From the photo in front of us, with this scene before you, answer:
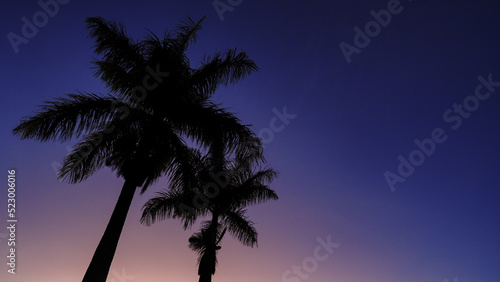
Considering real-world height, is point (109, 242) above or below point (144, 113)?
below

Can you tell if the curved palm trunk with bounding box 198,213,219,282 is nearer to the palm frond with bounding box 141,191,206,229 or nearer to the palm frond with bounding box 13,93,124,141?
the palm frond with bounding box 141,191,206,229

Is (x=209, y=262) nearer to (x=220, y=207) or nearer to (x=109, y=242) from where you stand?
(x=220, y=207)

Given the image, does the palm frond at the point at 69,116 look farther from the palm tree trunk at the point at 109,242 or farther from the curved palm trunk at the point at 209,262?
the curved palm trunk at the point at 209,262

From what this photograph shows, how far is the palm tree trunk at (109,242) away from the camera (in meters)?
8.12

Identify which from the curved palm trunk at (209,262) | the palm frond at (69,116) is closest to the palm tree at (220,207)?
the curved palm trunk at (209,262)

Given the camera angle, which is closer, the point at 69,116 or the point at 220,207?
the point at 69,116

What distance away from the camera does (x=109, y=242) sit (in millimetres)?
8578

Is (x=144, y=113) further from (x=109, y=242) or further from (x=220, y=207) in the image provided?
(x=220, y=207)

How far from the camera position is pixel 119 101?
10.6 meters

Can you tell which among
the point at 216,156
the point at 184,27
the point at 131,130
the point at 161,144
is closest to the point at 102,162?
the point at 131,130

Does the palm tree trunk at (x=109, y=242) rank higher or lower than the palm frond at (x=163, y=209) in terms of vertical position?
lower

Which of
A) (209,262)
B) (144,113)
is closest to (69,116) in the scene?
(144,113)

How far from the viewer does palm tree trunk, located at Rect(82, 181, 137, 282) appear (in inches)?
320

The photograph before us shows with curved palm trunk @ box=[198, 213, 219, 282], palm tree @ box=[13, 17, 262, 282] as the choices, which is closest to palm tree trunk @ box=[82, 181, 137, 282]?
palm tree @ box=[13, 17, 262, 282]
